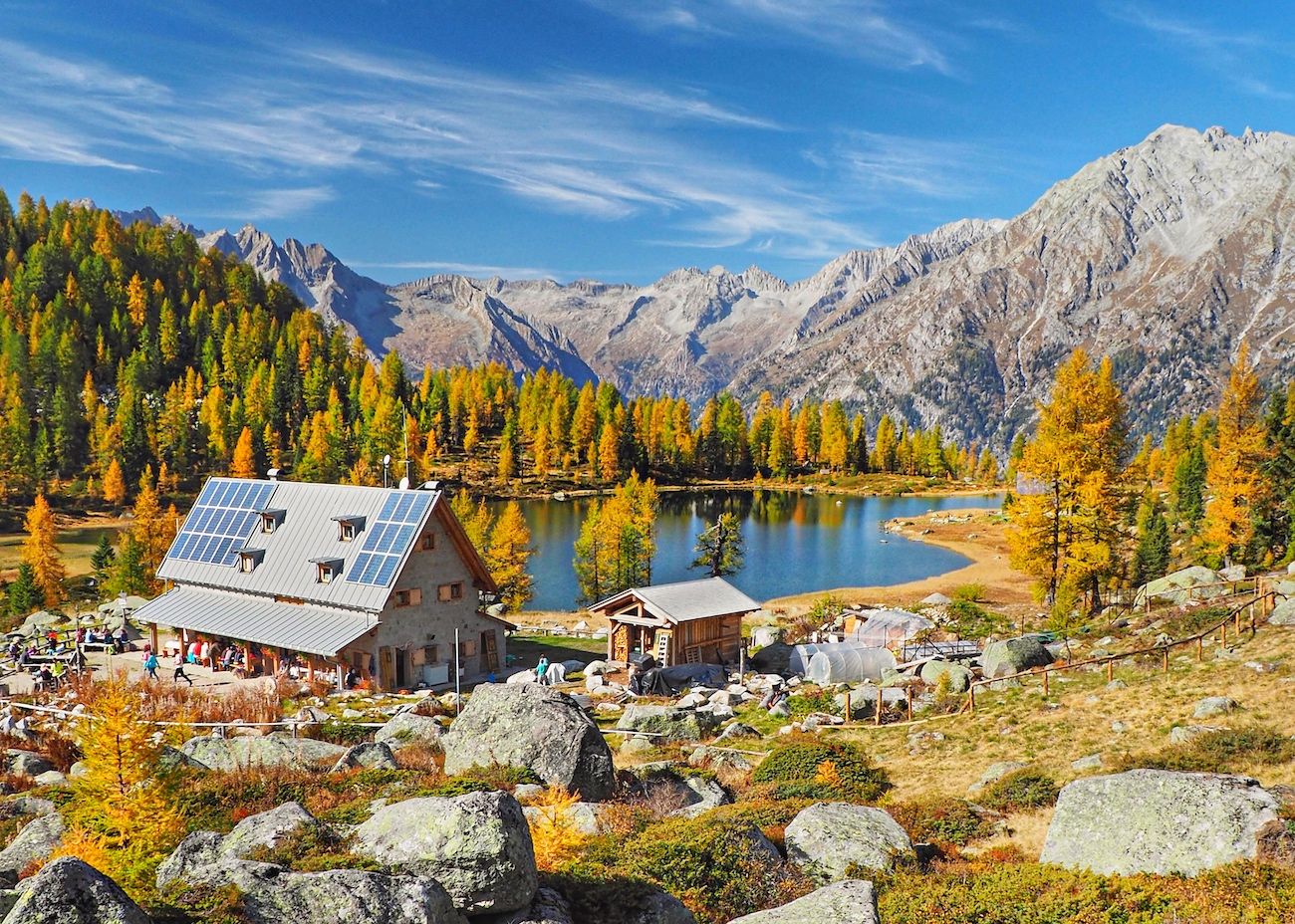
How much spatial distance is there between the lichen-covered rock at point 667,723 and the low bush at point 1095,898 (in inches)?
681

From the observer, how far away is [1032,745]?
2505 cm

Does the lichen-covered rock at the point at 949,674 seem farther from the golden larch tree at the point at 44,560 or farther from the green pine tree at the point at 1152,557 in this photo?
the golden larch tree at the point at 44,560

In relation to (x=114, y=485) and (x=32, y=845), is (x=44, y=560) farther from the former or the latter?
(x=114, y=485)

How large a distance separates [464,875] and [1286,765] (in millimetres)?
17930

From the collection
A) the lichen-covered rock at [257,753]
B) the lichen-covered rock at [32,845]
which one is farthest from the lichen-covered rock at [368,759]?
the lichen-covered rock at [32,845]

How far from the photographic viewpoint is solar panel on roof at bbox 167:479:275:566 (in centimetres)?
4669

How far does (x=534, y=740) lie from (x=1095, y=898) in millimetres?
11148

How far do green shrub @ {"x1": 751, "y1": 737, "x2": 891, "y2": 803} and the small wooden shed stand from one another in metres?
20.6

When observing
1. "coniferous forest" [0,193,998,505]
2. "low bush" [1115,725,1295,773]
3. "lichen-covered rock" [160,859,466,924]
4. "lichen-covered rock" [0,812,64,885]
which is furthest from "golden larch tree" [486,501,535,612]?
"coniferous forest" [0,193,998,505]

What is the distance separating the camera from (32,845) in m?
13.8

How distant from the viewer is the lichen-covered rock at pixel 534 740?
19141mm

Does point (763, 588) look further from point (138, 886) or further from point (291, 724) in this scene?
point (138, 886)

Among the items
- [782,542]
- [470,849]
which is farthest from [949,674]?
[782,542]

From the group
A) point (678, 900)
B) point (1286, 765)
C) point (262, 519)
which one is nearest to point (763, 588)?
point (262, 519)
